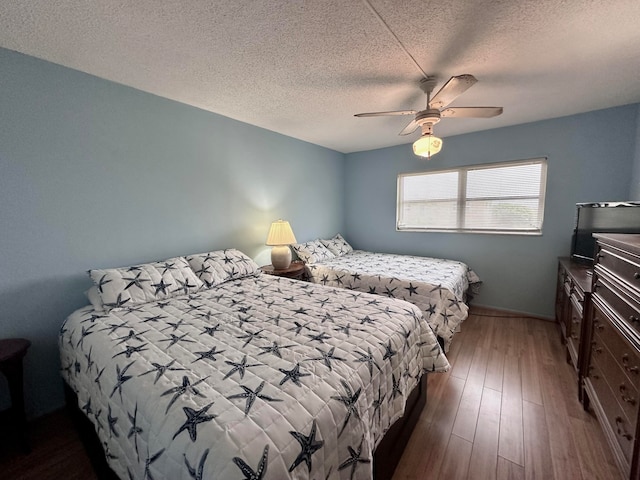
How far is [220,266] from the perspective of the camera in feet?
7.77

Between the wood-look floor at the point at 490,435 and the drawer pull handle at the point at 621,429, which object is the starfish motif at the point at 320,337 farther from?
the drawer pull handle at the point at 621,429

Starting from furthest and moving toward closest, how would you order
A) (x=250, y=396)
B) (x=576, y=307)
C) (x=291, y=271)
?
(x=291, y=271)
(x=576, y=307)
(x=250, y=396)

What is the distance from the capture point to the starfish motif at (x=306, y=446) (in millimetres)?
755

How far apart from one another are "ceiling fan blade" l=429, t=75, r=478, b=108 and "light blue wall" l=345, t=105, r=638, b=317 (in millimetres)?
1860

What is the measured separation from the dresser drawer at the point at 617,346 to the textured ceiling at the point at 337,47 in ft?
5.34

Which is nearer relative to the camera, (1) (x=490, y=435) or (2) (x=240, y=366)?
(2) (x=240, y=366)

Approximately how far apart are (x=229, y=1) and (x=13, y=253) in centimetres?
198

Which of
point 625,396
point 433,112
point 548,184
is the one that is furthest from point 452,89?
point 548,184

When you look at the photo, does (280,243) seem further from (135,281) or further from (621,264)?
(621,264)

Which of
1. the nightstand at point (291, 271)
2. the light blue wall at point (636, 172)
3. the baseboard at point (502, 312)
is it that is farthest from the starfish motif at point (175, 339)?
the light blue wall at point (636, 172)

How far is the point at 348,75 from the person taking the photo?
1921mm

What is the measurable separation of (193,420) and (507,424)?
188cm

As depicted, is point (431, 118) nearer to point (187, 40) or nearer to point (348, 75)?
point (348, 75)

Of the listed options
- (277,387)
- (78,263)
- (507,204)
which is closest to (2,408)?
(78,263)
